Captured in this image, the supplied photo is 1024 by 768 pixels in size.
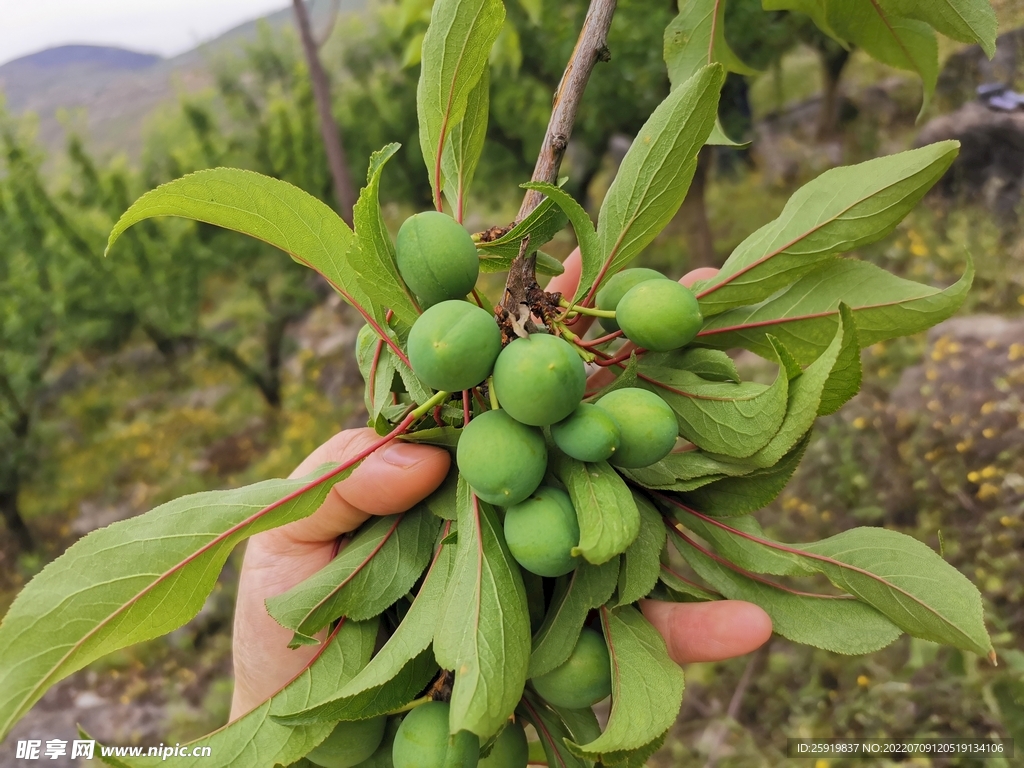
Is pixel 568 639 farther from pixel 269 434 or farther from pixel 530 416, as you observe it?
pixel 269 434

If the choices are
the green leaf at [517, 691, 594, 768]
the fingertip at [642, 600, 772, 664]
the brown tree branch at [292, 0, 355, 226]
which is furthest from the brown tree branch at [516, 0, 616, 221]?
the brown tree branch at [292, 0, 355, 226]

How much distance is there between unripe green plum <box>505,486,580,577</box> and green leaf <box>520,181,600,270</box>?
1.42 ft

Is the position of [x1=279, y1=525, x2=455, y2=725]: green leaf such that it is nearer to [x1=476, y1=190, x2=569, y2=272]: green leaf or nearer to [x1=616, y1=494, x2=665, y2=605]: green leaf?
[x1=616, y1=494, x2=665, y2=605]: green leaf

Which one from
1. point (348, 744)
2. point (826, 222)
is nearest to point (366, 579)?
point (348, 744)

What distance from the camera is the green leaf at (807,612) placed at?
3.92ft

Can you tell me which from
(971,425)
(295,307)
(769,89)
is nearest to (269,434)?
(295,307)

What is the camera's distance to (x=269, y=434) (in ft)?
30.8

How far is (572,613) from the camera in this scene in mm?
1142

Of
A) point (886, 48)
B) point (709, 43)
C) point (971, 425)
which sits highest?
point (709, 43)

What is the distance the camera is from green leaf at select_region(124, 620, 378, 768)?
1098mm

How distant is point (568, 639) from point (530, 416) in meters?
0.46

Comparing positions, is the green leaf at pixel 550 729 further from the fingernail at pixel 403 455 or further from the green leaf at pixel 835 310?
the green leaf at pixel 835 310

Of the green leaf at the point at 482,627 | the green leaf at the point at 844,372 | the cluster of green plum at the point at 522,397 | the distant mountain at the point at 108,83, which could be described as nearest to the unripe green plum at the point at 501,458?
the cluster of green plum at the point at 522,397

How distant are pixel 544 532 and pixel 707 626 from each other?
59 centimetres
